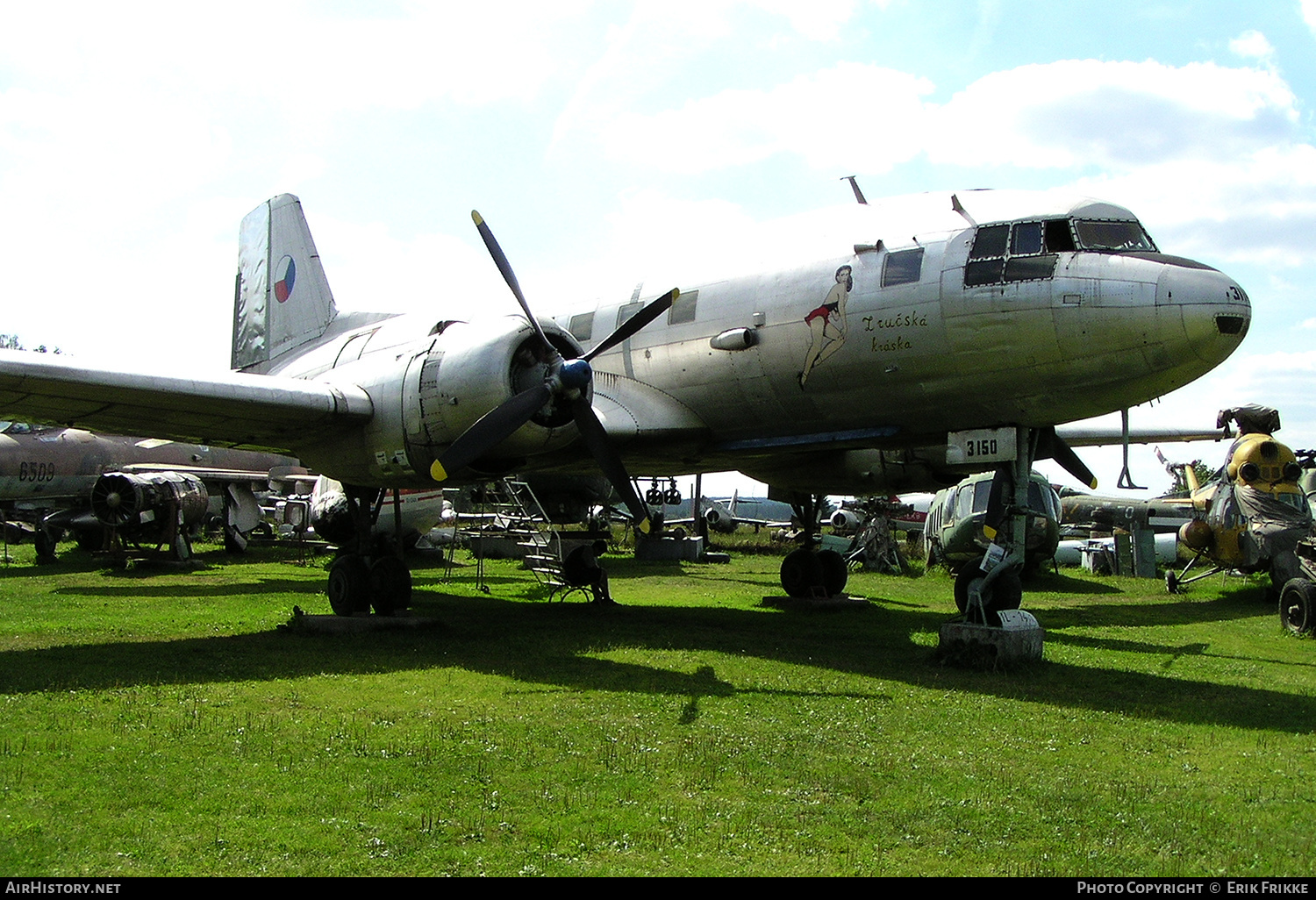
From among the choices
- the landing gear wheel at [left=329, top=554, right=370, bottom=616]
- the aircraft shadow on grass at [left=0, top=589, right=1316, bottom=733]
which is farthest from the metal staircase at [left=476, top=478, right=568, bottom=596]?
the landing gear wheel at [left=329, top=554, right=370, bottom=616]

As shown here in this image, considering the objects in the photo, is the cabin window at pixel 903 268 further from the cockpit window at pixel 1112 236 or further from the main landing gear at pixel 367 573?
the main landing gear at pixel 367 573

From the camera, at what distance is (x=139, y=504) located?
23.1m

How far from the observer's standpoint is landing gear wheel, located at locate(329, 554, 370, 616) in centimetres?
1274

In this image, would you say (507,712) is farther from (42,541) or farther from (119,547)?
(42,541)

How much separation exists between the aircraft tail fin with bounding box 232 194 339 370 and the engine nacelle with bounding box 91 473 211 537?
6482 millimetres

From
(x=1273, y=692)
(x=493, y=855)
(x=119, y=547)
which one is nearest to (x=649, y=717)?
(x=493, y=855)

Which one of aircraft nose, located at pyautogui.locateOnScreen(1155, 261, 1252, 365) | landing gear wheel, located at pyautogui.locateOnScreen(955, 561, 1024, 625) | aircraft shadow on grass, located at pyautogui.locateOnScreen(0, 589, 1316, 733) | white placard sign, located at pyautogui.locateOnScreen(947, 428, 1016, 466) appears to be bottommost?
aircraft shadow on grass, located at pyautogui.locateOnScreen(0, 589, 1316, 733)

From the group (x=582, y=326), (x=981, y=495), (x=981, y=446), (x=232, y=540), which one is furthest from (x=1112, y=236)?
(x=232, y=540)

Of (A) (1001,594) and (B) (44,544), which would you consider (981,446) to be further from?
(B) (44,544)

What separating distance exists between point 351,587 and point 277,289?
770 centimetres

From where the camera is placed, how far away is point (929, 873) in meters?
4.46

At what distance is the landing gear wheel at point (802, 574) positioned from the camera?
16.8 metres

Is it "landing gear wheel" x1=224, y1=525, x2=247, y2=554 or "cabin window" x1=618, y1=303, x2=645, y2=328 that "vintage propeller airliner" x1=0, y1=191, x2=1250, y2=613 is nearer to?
"cabin window" x1=618, y1=303, x2=645, y2=328

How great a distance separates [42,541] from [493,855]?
2386 cm
